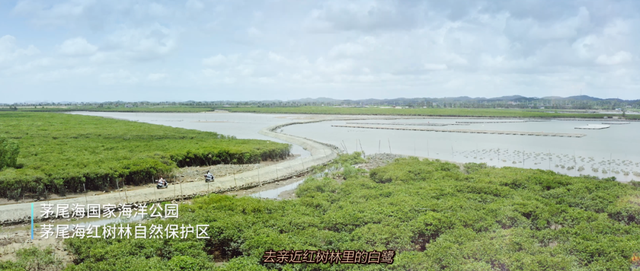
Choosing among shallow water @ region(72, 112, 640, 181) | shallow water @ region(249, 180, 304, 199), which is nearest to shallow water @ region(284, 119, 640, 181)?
shallow water @ region(72, 112, 640, 181)

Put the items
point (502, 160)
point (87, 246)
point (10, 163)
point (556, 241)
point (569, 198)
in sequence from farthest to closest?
point (502, 160)
point (10, 163)
point (569, 198)
point (556, 241)
point (87, 246)

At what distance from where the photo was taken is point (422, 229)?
1247 centimetres

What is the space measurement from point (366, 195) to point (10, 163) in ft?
67.0

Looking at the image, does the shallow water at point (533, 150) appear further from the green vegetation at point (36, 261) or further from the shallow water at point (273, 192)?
the green vegetation at point (36, 261)

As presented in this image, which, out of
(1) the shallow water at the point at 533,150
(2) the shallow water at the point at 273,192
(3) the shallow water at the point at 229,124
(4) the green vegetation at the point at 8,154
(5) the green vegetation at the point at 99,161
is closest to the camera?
(5) the green vegetation at the point at 99,161

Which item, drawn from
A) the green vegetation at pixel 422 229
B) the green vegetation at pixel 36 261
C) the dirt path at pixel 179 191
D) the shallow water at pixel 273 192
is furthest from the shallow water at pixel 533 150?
the green vegetation at pixel 36 261

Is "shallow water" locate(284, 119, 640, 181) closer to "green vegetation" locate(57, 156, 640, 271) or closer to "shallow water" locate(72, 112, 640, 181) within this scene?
"shallow water" locate(72, 112, 640, 181)

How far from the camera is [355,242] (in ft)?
38.1

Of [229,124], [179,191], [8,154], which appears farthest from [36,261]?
[229,124]

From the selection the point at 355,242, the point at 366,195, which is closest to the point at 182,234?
the point at 355,242

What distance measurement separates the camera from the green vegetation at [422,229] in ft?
33.1

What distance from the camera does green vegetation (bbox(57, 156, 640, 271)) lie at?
10.1 meters

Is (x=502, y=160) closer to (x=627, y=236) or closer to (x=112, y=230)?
(x=627, y=236)

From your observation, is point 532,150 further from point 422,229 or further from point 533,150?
point 422,229
